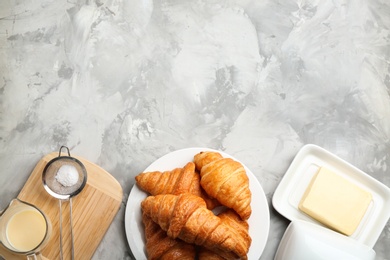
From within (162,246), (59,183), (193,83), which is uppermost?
(193,83)

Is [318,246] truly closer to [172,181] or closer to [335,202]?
[335,202]

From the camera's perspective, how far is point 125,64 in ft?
5.79

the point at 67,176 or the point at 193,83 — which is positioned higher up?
the point at 193,83

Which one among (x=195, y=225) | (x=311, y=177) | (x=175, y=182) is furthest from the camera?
(x=311, y=177)

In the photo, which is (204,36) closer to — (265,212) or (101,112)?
(101,112)

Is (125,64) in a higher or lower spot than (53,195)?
higher

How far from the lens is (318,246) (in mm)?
1469

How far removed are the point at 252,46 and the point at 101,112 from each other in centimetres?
60

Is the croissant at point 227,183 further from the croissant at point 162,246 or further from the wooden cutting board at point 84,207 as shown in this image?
the wooden cutting board at point 84,207

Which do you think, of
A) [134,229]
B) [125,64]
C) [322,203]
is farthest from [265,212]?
[125,64]

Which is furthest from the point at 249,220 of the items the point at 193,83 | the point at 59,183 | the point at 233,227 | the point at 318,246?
the point at 59,183

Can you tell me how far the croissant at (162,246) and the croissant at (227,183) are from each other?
185mm

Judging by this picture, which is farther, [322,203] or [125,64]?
[125,64]

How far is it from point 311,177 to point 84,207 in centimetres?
79
